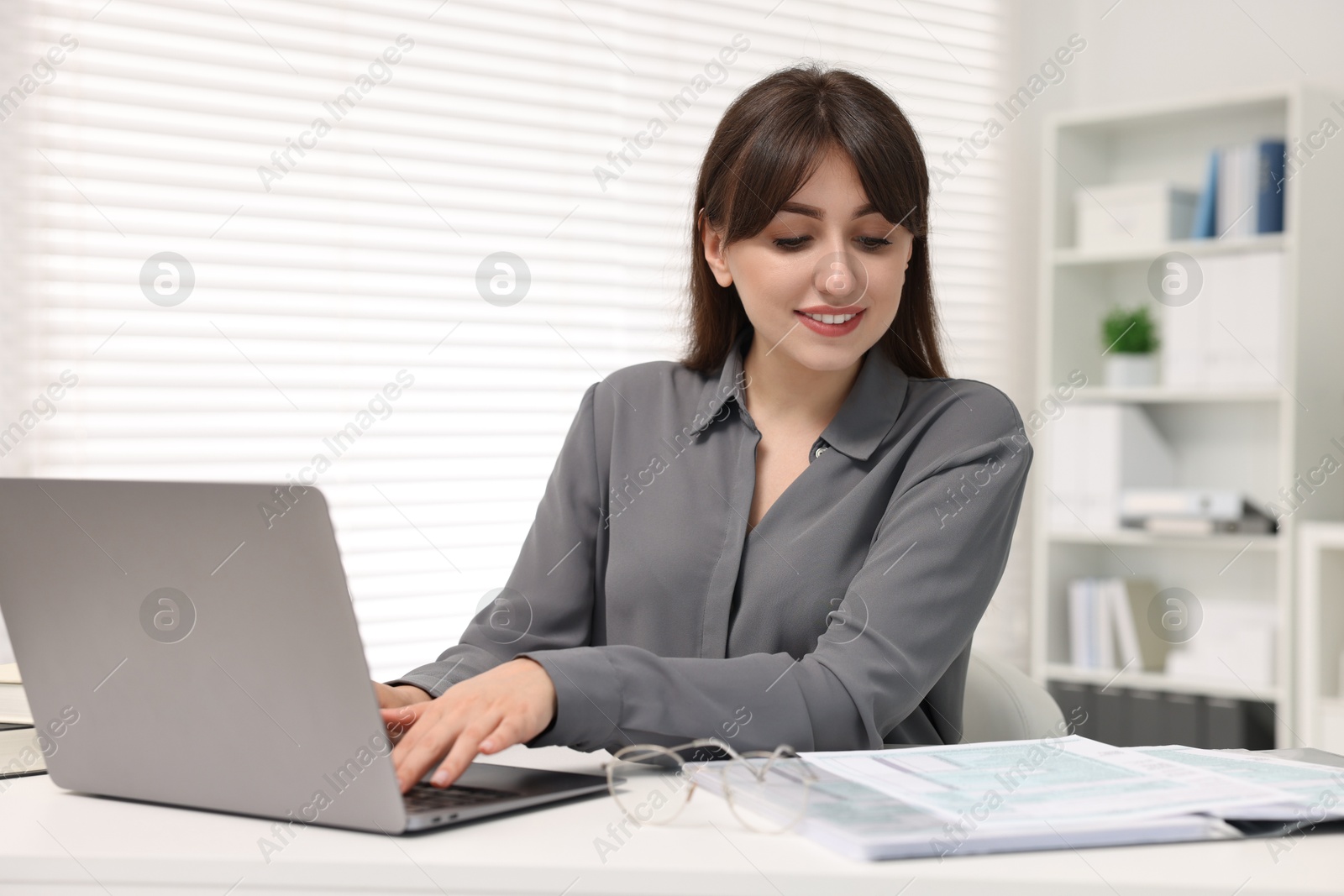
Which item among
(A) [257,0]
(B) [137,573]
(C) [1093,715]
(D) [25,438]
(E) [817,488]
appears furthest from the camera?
(C) [1093,715]

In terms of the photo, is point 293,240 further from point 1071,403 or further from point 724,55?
point 1071,403

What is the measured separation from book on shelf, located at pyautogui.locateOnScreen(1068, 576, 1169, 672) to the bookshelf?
0.05 meters

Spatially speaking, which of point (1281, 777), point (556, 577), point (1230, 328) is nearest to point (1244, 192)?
point (1230, 328)

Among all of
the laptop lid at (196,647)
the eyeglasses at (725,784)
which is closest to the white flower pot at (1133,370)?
the eyeglasses at (725,784)

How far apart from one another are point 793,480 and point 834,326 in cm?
21

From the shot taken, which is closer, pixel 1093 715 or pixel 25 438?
pixel 25 438

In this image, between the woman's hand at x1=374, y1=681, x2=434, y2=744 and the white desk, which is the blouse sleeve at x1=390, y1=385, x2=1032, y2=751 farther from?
the white desk

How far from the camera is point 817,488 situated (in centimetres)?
148

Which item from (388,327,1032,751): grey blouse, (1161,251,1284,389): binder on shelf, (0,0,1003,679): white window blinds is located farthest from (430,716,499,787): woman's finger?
(1161,251,1284,389): binder on shelf

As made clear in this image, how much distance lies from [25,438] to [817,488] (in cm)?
157

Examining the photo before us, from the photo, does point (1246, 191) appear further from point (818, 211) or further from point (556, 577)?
point (556, 577)

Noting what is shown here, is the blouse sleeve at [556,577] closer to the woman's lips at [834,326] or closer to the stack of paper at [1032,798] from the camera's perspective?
the woman's lips at [834,326]

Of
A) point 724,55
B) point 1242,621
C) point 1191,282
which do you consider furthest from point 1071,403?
point 724,55

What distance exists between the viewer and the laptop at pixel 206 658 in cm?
75
